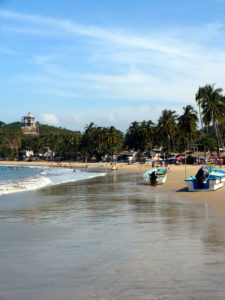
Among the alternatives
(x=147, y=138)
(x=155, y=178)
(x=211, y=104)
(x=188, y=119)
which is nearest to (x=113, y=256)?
(x=155, y=178)

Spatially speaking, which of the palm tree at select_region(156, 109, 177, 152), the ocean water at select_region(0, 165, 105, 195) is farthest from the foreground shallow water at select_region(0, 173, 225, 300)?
the palm tree at select_region(156, 109, 177, 152)

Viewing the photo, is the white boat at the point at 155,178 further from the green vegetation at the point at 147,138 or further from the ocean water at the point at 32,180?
the green vegetation at the point at 147,138

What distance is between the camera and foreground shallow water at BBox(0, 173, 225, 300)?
19.0 feet

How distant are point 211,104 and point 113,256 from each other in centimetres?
6380

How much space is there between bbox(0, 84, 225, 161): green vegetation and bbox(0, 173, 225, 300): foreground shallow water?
5900cm

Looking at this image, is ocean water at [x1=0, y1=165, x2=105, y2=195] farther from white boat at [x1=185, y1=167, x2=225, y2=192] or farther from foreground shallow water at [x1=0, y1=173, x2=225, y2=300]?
foreground shallow water at [x1=0, y1=173, x2=225, y2=300]

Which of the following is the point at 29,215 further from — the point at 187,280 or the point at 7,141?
the point at 7,141

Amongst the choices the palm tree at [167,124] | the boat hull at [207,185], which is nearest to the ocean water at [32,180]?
the boat hull at [207,185]

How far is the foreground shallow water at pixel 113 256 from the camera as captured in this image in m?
5.80

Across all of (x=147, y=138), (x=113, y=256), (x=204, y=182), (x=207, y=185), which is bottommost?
(x=113, y=256)

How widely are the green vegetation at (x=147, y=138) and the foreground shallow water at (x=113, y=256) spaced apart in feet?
194

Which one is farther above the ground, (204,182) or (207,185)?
(204,182)

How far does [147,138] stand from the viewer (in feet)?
362

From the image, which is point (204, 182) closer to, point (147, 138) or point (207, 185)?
point (207, 185)
